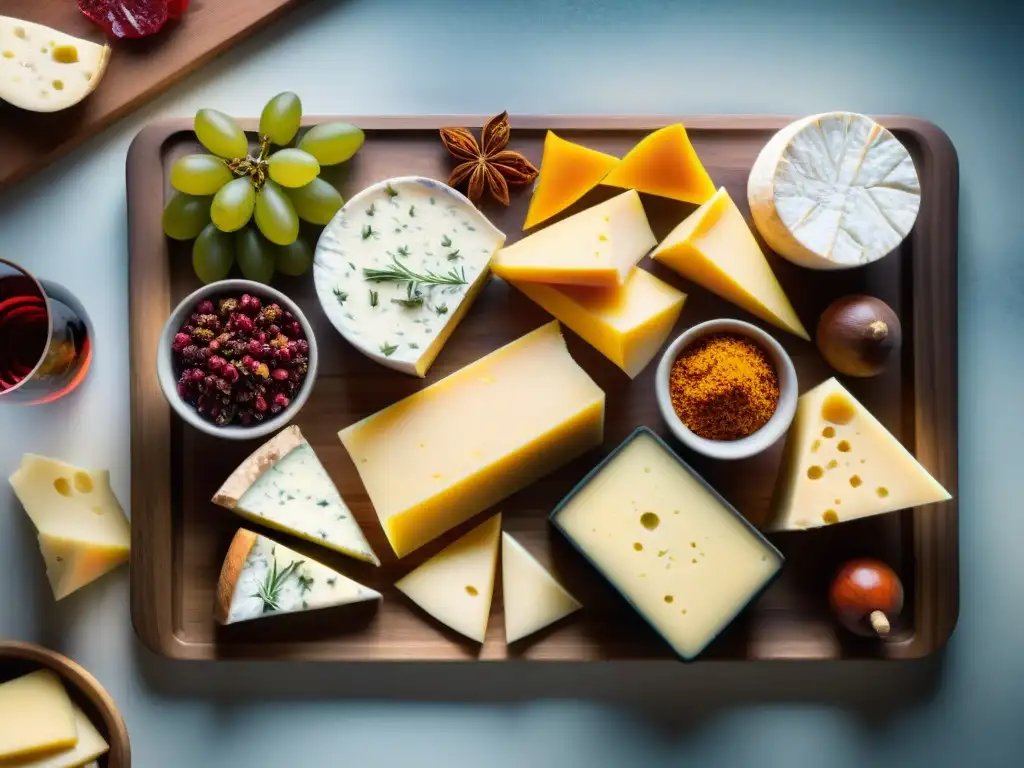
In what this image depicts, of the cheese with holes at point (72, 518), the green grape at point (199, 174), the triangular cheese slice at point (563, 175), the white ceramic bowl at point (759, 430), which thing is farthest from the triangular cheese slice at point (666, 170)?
the cheese with holes at point (72, 518)

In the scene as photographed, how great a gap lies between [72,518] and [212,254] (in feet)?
1.82

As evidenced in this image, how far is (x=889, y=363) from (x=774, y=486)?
31 cm

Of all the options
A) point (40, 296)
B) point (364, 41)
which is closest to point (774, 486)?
point (364, 41)

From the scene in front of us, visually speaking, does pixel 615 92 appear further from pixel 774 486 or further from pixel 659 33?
pixel 774 486

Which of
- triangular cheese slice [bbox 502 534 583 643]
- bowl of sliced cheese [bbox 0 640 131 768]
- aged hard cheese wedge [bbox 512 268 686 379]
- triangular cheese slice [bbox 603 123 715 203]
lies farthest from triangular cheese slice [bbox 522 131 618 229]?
bowl of sliced cheese [bbox 0 640 131 768]

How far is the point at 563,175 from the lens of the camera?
5.01 ft

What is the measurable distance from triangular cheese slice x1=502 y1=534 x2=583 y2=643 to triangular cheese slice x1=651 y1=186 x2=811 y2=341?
589 millimetres

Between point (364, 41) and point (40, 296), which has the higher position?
point (364, 41)

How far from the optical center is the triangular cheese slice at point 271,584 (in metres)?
1.46

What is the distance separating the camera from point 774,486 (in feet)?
5.07

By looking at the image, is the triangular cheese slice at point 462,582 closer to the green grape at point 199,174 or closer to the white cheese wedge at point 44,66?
the green grape at point 199,174

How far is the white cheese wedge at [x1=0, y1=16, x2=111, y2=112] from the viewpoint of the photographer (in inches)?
60.5

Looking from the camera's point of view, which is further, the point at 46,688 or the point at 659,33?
the point at 659,33

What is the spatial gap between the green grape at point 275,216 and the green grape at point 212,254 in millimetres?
77
